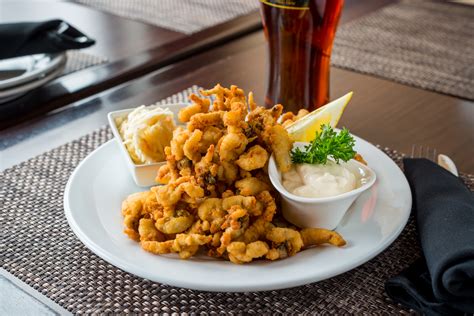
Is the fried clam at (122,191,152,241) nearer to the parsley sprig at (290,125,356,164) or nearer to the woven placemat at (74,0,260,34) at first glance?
the parsley sprig at (290,125,356,164)

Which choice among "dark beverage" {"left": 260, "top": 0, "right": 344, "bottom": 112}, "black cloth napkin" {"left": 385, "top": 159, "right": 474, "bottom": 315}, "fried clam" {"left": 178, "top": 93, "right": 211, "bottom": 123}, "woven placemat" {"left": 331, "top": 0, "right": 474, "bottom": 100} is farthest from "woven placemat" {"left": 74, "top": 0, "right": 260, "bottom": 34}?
"black cloth napkin" {"left": 385, "top": 159, "right": 474, "bottom": 315}

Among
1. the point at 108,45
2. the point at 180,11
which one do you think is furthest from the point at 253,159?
the point at 180,11

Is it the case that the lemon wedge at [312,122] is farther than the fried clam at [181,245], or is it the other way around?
the lemon wedge at [312,122]

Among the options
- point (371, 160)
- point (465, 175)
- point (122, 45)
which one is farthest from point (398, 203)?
point (122, 45)

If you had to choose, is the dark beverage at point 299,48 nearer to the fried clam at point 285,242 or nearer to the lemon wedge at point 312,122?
the lemon wedge at point 312,122

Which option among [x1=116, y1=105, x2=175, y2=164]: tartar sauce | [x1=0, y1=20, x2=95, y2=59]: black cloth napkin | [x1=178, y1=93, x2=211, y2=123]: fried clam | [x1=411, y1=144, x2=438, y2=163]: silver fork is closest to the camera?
[x1=178, y1=93, x2=211, y2=123]: fried clam

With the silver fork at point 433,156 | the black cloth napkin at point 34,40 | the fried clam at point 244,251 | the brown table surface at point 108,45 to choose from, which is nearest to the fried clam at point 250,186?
the fried clam at point 244,251
